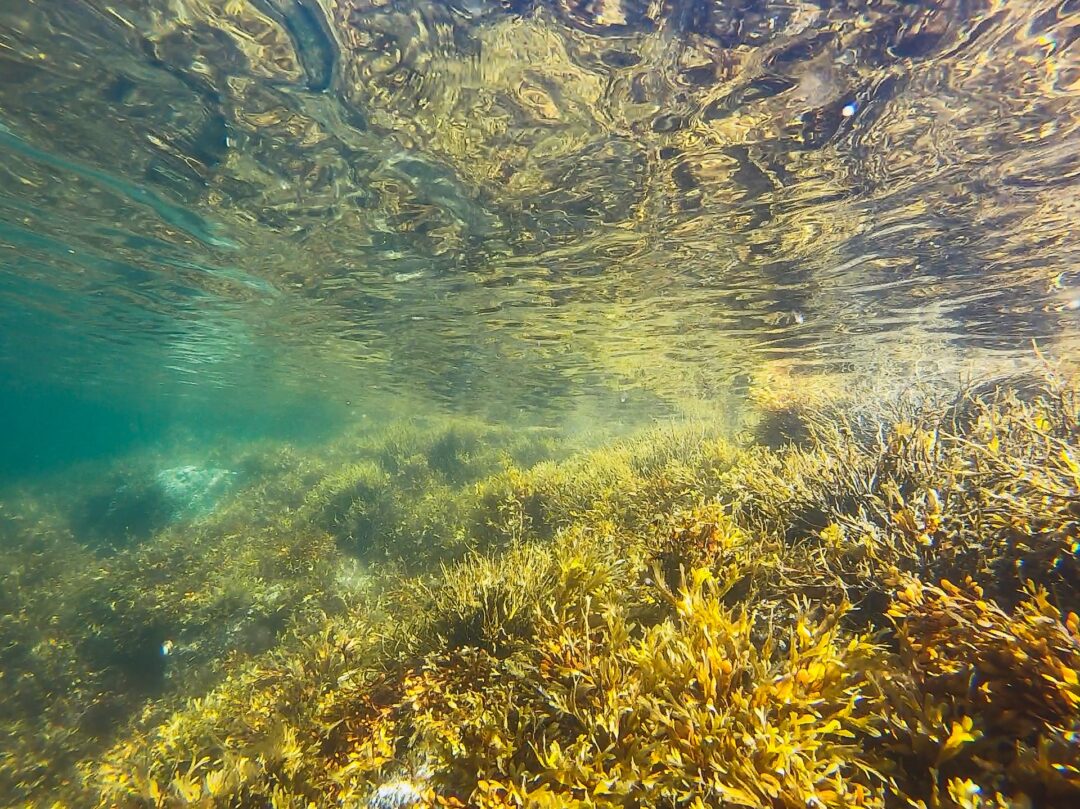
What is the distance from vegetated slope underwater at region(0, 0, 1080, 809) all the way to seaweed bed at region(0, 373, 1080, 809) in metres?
0.04

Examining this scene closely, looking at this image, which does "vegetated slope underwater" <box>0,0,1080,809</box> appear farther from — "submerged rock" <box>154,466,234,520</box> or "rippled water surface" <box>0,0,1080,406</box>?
"submerged rock" <box>154,466,234,520</box>

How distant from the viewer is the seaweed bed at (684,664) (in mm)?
2717

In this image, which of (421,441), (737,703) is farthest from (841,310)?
(421,441)

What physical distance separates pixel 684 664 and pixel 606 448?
11.4 m

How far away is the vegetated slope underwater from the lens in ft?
10.4

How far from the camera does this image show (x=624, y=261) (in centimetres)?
1076

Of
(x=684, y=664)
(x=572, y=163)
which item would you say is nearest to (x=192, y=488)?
(x=572, y=163)

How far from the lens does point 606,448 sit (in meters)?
14.6

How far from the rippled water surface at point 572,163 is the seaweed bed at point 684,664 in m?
3.58

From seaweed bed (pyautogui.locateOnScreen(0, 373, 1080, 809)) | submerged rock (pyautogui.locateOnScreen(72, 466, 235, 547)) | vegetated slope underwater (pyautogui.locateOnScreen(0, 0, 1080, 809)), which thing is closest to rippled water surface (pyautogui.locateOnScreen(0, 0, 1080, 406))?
vegetated slope underwater (pyautogui.locateOnScreen(0, 0, 1080, 809))

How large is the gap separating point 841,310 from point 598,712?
13752 millimetres

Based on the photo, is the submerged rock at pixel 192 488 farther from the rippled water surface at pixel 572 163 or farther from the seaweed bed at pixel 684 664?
the seaweed bed at pixel 684 664

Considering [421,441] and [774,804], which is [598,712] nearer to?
[774,804]

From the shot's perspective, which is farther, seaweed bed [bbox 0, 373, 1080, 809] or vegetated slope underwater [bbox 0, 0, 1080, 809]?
vegetated slope underwater [bbox 0, 0, 1080, 809]
